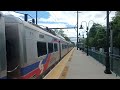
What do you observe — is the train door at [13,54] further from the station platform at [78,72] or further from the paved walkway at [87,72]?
the paved walkway at [87,72]

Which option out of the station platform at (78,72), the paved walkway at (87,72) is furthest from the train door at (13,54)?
the paved walkway at (87,72)

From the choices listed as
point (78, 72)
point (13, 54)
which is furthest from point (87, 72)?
point (13, 54)

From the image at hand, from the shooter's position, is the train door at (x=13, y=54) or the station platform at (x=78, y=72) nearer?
the train door at (x=13, y=54)

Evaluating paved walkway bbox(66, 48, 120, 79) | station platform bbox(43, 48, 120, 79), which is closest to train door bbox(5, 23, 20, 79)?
station platform bbox(43, 48, 120, 79)

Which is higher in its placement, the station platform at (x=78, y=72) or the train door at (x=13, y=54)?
the train door at (x=13, y=54)

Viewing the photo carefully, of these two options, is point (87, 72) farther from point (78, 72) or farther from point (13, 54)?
point (13, 54)

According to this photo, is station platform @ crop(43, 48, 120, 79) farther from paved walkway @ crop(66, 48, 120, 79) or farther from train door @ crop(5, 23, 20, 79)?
train door @ crop(5, 23, 20, 79)

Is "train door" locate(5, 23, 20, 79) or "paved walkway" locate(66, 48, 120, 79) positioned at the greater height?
"train door" locate(5, 23, 20, 79)

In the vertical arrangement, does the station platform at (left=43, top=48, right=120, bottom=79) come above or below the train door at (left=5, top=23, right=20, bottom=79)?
below

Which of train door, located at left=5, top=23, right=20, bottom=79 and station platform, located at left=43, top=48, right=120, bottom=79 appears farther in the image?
station platform, located at left=43, top=48, right=120, bottom=79
